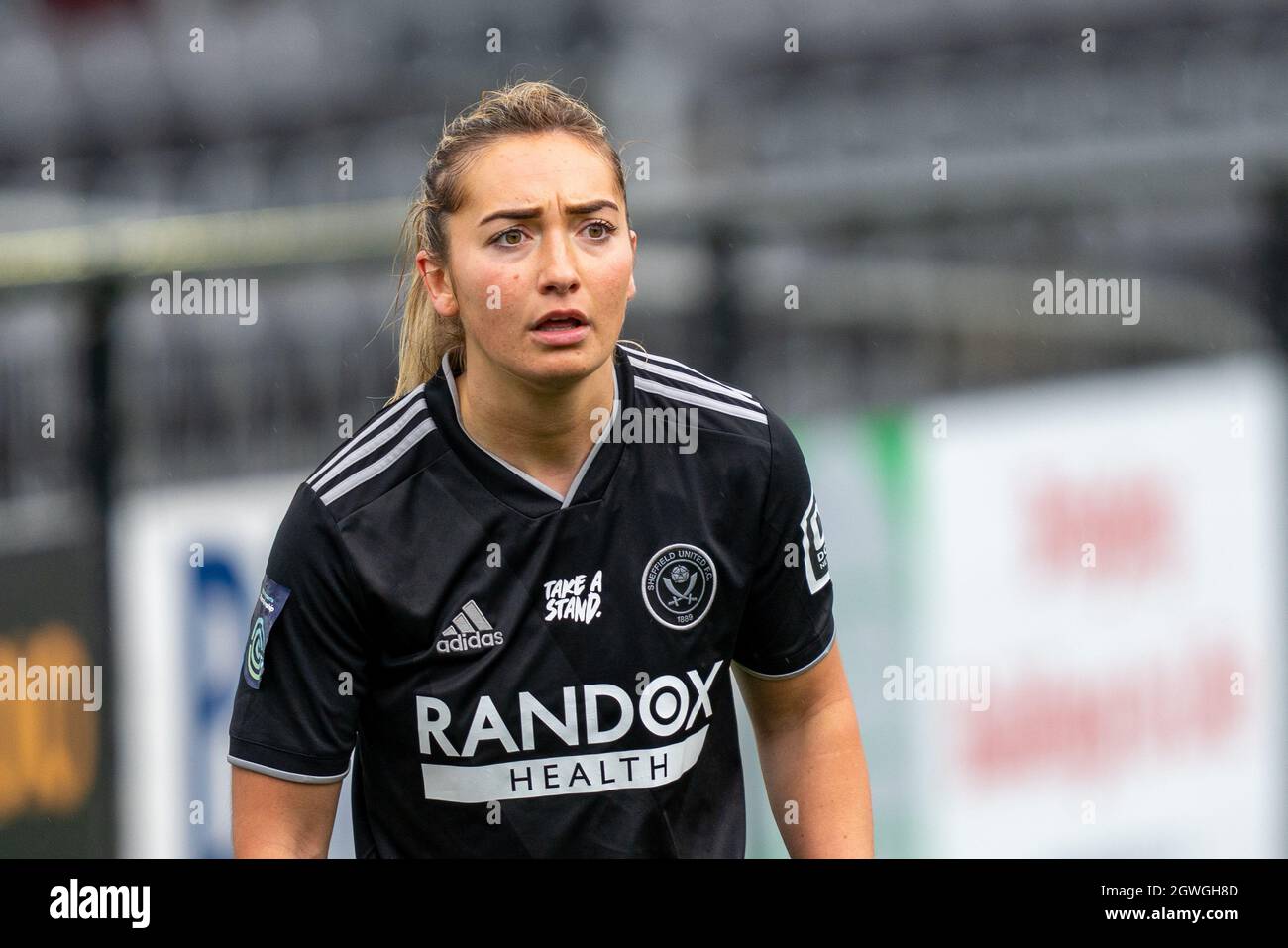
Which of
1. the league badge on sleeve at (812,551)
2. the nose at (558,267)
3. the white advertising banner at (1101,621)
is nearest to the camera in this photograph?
the nose at (558,267)

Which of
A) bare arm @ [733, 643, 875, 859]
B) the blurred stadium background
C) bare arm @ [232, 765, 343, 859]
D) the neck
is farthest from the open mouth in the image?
the blurred stadium background

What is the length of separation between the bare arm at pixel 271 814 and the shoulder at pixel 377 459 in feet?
1.34

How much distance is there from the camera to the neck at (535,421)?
2.30 metres

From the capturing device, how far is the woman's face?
7.22ft

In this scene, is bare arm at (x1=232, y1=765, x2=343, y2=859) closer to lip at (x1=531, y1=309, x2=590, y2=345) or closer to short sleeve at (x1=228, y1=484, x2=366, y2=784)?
short sleeve at (x1=228, y1=484, x2=366, y2=784)

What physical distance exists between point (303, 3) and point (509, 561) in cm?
303

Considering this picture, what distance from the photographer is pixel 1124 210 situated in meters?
3.87

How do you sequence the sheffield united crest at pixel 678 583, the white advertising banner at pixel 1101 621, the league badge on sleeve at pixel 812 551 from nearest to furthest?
1. the sheffield united crest at pixel 678 583
2. the league badge on sleeve at pixel 812 551
3. the white advertising banner at pixel 1101 621

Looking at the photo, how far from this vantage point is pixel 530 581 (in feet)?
Answer: 7.41

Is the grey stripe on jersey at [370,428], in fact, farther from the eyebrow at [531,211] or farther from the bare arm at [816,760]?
the bare arm at [816,760]

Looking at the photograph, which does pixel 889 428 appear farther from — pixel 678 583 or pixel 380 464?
pixel 380 464

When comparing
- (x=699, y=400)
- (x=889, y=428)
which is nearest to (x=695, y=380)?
(x=699, y=400)

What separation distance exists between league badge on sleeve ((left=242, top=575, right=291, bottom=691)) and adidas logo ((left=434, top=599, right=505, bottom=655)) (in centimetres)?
24

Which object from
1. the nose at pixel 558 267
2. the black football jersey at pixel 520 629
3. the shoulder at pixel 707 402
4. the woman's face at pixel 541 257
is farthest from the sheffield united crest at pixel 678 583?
the nose at pixel 558 267
